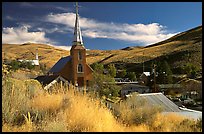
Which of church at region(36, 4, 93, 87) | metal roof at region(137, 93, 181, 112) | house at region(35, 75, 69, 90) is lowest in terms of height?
metal roof at region(137, 93, 181, 112)

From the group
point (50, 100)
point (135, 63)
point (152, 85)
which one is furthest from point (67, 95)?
point (135, 63)

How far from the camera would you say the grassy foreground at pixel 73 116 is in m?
4.21

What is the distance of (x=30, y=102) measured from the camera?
16.8 ft

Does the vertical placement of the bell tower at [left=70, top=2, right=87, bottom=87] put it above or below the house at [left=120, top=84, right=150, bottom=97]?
above

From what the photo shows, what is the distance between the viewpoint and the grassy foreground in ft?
13.8

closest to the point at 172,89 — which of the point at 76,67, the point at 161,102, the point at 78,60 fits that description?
the point at 76,67

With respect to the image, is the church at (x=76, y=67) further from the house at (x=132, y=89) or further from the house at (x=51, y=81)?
the house at (x=51, y=81)

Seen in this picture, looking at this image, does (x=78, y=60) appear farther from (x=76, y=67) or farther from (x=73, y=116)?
(x=73, y=116)

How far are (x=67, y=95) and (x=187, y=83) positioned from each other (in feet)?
67.1

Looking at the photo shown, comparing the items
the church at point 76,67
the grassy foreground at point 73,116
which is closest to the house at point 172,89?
the church at point 76,67

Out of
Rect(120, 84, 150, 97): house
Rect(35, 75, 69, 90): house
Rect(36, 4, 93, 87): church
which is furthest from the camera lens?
Rect(36, 4, 93, 87): church

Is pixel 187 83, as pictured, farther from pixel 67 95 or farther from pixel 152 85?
pixel 67 95

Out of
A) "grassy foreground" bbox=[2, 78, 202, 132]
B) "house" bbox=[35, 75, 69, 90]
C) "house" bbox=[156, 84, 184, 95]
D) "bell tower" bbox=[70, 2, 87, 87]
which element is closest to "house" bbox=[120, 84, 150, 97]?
"house" bbox=[156, 84, 184, 95]

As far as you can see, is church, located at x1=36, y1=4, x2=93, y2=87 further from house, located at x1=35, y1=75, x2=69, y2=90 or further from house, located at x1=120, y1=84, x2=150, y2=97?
house, located at x1=35, y1=75, x2=69, y2=90
